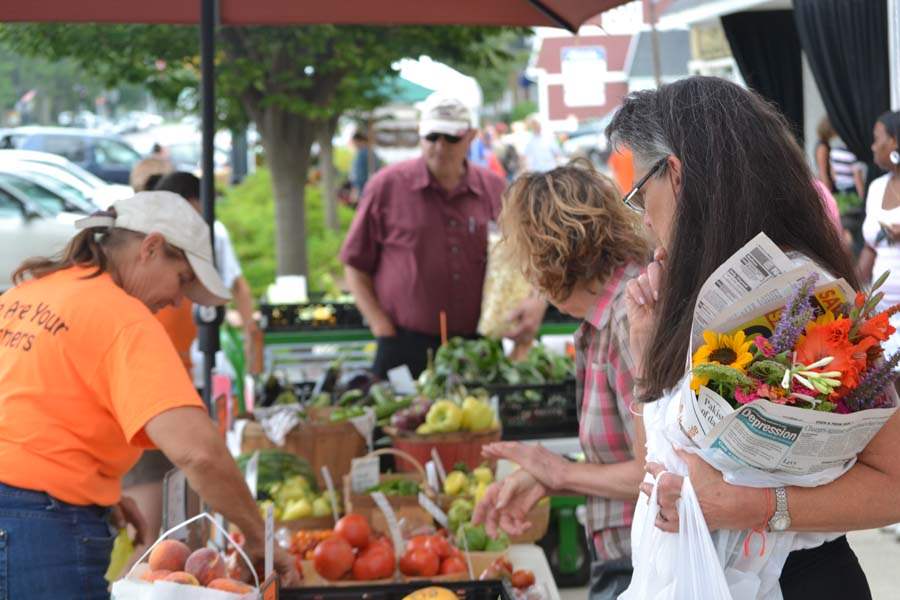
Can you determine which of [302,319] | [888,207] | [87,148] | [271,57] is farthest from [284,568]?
[87,148]

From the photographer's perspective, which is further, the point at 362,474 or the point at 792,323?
the point at 362,474

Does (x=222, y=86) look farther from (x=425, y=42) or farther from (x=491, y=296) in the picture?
(x=491, y=296)

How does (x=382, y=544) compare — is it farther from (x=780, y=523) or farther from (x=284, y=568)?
(x=780, y=523)

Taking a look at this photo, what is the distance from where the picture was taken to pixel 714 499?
1877 millimetres

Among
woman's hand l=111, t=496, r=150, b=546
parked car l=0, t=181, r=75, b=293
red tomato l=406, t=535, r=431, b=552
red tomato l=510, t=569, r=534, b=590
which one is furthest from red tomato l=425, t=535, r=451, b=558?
parked car l=0, t=181, r=75, b=293

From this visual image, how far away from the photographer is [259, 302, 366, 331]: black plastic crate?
7.50 meters

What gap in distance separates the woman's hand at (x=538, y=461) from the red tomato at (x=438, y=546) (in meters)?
0.65

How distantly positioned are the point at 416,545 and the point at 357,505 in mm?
644

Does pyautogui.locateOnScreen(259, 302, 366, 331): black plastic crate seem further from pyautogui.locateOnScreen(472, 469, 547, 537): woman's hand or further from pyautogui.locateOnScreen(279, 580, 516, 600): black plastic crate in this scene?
pyautogui.locateOnScreen(279, 580, 516, 600): black plastic crate

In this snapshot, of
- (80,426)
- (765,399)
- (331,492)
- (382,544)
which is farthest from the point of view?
(331,492)

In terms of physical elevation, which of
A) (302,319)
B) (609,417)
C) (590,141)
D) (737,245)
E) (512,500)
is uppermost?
(737,245)

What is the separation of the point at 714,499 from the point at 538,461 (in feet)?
3.11

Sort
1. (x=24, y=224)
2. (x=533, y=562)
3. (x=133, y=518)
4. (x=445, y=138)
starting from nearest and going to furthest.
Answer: (x=133, y=518), (x=533, y=562), (x=445, y=138), (x=24, y=224)

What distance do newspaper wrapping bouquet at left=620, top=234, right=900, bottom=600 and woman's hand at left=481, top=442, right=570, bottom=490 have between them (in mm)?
815
